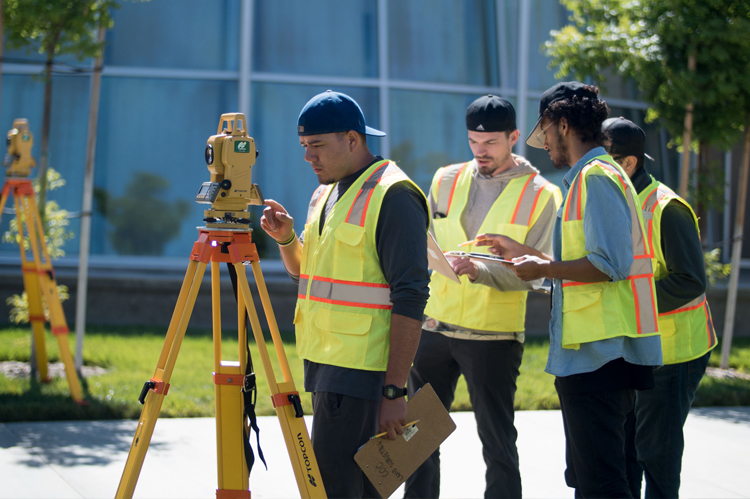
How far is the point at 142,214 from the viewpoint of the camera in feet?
34.0

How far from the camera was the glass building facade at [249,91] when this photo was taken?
10.3 meters

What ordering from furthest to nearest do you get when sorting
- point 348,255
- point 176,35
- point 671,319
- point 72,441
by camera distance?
point 176,35
point 72,441
point 671,319
point 348,255

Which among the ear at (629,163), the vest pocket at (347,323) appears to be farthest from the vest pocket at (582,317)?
the ear at (629,163)

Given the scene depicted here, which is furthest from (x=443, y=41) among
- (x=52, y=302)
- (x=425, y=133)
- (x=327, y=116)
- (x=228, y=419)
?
(x=228, y=419)

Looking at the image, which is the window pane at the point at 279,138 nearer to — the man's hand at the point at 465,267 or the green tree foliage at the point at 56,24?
the green tree foliage at the point at 56,24

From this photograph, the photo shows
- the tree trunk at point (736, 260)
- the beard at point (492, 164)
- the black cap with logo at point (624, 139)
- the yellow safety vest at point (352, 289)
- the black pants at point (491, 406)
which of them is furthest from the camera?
the tree trunk at point (736, 260)

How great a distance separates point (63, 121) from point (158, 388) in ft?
28.3

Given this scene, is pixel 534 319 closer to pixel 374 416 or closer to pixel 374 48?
pixel 374 48

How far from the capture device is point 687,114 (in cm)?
746

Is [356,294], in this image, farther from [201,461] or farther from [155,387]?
[201,461]

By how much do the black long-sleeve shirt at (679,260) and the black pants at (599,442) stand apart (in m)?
0.83

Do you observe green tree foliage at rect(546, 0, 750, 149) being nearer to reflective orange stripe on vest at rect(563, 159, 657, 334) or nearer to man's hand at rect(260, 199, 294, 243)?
reflective orange stripe on vest at rect(563, 159, 657, 334)

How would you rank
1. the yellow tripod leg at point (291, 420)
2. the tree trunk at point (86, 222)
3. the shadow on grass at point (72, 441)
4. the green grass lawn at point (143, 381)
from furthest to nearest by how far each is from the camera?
the tree trunk at point (86, 222) < the green grass lawn at point (143, 381) < the shadow on grass at point (72, 441) < the yellow tripod leg at point (291, 420)

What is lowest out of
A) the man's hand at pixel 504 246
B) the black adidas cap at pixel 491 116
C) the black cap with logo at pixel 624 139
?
the man's hand at pixel 504 246
